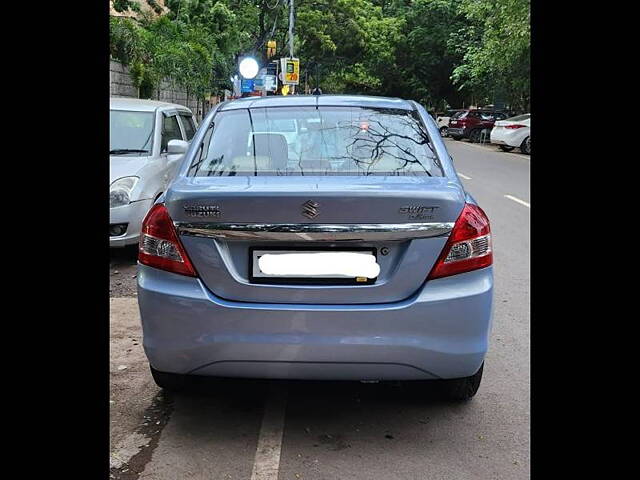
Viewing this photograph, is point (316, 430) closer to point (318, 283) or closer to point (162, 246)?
point (318, 283)

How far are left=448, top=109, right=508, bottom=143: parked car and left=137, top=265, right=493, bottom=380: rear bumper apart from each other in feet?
101

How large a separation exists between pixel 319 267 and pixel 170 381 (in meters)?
1.17

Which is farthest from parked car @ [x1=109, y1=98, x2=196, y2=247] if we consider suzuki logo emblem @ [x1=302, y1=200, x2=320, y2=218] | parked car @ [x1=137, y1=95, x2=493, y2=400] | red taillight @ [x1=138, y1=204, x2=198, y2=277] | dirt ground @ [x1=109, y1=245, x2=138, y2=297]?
suzuki logo emblem @ [x1=302, y1=200, x2=320, y2=218]

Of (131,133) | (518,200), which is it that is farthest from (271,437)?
(518,200)

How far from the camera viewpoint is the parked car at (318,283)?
3.34m

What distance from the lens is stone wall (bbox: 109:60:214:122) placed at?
16.9 m

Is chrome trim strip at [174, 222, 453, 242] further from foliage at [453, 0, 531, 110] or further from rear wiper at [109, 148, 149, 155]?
foliage at [453, 0, 531, 110]

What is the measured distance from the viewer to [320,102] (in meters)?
4.45

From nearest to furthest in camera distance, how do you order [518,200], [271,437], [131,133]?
[271,437], [131,133], [518,200]
